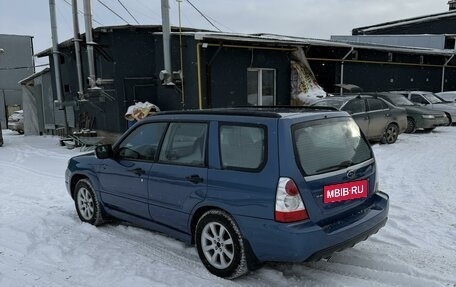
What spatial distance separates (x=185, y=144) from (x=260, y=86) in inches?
389

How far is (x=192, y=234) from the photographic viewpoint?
402 centimetres

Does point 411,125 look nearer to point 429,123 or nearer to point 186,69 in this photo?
point 429,123

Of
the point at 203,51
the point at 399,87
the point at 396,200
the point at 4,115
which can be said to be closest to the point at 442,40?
the point at 399,87

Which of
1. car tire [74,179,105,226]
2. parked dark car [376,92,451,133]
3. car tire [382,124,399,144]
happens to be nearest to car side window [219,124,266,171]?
car tire [74,179,105,226]

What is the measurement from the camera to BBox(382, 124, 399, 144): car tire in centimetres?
1123

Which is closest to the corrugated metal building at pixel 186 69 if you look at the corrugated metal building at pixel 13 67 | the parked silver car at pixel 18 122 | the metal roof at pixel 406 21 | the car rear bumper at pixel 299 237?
the car rear bumper at pixel 299 237

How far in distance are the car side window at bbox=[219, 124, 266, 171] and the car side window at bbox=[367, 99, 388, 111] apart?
8.16 m

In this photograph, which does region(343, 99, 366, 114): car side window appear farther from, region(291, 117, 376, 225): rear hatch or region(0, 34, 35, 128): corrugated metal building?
Answer: region(0, 34, 35, 128): corrugated metal building

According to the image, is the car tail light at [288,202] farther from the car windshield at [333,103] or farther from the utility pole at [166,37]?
the utility pole at [166,37]

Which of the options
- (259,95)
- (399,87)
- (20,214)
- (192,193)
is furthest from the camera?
(399,87)

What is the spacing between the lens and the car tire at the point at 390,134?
1123cm

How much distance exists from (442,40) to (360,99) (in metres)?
17.0

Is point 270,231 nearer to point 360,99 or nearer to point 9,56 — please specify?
point 360,99

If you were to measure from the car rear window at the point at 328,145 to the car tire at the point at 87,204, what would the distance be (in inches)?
116
